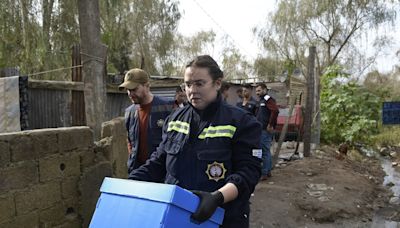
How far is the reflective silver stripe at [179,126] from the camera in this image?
197 centimetres

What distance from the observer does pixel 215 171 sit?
1.87 m

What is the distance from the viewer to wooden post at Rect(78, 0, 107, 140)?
489cm

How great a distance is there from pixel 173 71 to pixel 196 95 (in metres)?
23.7

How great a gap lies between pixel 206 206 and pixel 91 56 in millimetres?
3663

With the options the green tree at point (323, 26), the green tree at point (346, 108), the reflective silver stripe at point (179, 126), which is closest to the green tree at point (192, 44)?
the green tree at point (323, 26)

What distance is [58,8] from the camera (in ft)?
41.5

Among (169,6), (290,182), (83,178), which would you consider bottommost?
(290,182)

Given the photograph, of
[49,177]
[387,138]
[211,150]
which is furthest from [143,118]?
[387,138]

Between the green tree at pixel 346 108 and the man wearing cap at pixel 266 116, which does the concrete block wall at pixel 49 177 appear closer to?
the man wearing cap at pixel 266 116

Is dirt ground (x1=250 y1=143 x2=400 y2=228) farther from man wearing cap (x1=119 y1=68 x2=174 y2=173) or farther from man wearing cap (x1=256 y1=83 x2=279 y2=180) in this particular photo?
man wearing cap (x1=119 y1=68 x2=174 y2=173)

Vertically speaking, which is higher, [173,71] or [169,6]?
[169,6]

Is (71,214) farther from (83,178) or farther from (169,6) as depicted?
(169,6)

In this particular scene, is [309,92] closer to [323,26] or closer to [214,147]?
[214,147]

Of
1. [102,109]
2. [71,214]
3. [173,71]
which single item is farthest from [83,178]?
[173,71]
